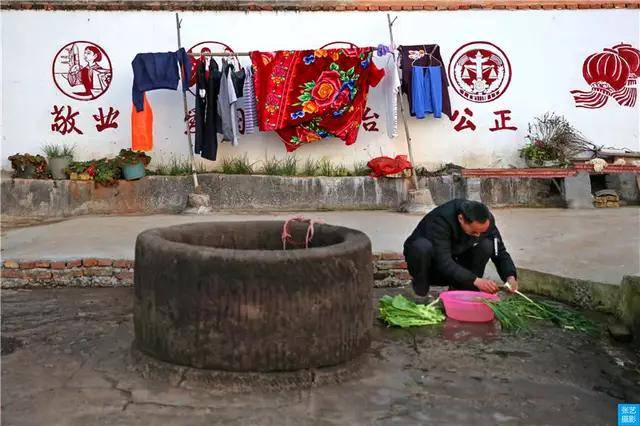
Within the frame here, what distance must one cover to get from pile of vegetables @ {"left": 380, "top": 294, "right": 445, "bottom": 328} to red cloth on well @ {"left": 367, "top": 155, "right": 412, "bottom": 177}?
477 centimetres

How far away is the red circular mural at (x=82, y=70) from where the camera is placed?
902cm

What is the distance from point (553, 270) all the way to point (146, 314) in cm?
313

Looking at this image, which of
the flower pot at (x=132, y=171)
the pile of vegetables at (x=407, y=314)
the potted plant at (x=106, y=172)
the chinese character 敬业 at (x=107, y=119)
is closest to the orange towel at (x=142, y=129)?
the flower pot at (x=132, y=171)

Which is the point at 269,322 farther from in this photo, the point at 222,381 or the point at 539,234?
the point at 539,234

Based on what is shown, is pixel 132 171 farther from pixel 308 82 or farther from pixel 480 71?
pixel 480 71

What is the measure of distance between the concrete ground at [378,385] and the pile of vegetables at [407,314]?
73 millimetres

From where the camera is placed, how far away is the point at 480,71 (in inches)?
359

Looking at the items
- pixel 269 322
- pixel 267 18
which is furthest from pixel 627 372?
pixel 267 18

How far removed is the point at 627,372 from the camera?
3.12 metres

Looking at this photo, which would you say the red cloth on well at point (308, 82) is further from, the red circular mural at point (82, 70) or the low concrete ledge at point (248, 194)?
the red circular mural at point (82, 70)

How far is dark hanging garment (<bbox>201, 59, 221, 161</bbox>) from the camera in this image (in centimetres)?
841

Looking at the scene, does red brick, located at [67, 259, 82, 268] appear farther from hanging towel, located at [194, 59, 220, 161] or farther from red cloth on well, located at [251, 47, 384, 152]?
red cloth on well, located at [251, 47, 384, 152]

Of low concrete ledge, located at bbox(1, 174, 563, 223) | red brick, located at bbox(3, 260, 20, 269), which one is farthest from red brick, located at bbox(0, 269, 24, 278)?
low concrete ledge, located at bbox(1, 174, 563, 223)

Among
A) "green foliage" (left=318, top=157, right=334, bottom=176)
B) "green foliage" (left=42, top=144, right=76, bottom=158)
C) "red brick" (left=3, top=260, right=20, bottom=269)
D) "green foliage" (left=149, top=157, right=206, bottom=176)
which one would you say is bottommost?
"red brick" (left=3, top=260, right=20, bottom=269)
